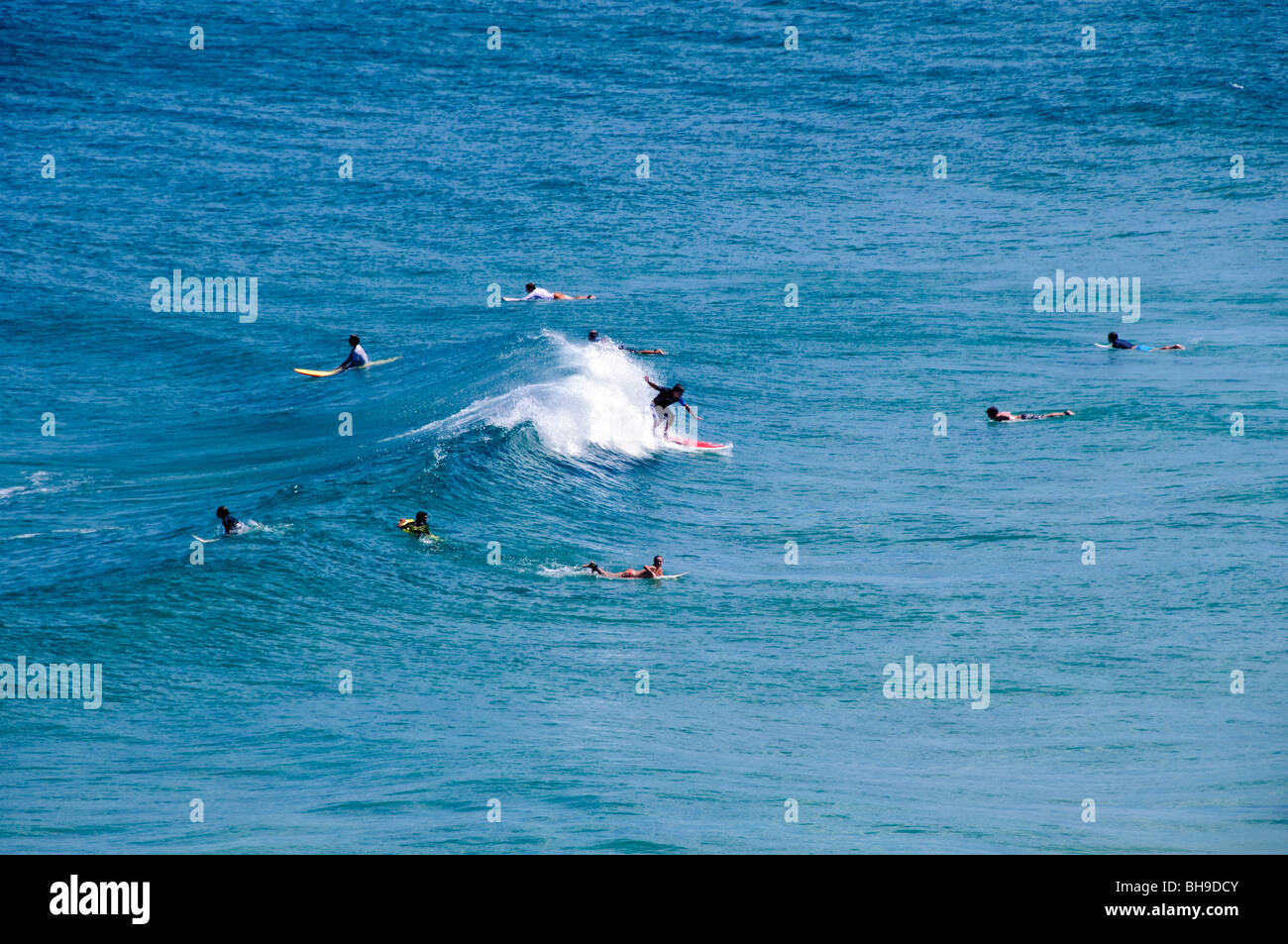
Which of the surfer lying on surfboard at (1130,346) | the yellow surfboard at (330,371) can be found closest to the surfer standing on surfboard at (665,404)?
the yellow surfboard at (330,371)

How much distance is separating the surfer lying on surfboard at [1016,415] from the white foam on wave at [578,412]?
853cm

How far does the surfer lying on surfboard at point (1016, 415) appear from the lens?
116ft

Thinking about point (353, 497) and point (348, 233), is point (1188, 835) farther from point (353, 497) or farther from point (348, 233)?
point (348, 233)

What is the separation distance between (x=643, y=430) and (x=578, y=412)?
1.81 m

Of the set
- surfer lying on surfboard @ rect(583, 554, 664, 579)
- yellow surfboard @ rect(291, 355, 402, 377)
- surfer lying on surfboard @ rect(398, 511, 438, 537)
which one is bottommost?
surfer lying on surfboard @ rect(583, 554, 664, 579)

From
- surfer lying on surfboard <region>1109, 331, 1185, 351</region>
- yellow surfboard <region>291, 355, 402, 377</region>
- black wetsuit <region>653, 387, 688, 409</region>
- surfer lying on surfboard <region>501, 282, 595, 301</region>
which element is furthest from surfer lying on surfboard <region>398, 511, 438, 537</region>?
surfer lying on surfboard <region>1109, 331, 1185, 351</region>

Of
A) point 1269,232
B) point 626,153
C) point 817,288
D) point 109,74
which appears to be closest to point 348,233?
point 626,153

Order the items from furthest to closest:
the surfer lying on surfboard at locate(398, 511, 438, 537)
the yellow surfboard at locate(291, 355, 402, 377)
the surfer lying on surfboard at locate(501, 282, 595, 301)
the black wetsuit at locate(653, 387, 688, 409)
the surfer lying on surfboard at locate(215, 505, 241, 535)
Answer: the surfer lying on surfboard at locate(501, 282, 595, 301)
the yellow surfboard at locate(291, 355, 402, 377)
the black wetsuit at locate(653, 387, 688, 409)
the surfer lying on surfboard at locate(398, 511, 438, 537)
the surfer lying on surfboard at locate(215, 505, 241, 535)

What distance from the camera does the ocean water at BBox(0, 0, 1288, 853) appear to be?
1764cm

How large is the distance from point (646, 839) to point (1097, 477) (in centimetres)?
1878

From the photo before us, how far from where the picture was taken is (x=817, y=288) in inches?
1943

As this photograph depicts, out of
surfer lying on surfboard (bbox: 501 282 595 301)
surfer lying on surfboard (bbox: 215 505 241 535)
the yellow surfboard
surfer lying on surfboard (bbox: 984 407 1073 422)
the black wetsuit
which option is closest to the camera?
surfer lying on surfboard (bbox: 215 505 241 535)

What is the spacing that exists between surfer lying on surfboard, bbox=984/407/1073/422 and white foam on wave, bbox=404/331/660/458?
853cm

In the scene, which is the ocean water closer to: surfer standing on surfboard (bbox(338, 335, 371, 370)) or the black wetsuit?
the black wetsuit
